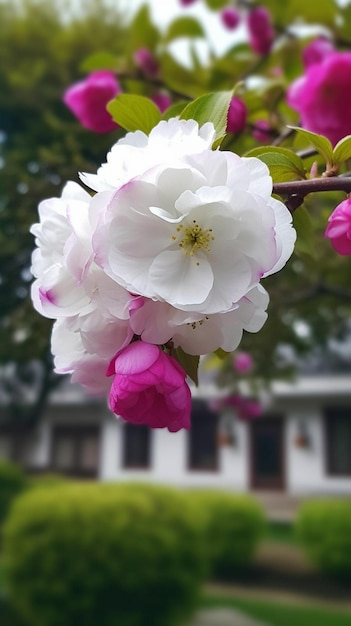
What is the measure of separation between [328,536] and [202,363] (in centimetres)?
612

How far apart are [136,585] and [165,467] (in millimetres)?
6794

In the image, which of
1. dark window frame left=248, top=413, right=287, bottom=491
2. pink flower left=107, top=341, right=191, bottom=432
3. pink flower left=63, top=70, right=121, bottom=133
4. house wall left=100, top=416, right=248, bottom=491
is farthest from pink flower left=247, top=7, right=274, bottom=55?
dark window frame left=248, top=413, right=287, bottom=491

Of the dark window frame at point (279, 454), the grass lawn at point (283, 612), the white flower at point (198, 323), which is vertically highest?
the white flower at point (198, 323)

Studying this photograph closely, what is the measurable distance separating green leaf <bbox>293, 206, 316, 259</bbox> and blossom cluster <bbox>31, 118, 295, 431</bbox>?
17 centimetres

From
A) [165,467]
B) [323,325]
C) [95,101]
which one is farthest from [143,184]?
[165,467]

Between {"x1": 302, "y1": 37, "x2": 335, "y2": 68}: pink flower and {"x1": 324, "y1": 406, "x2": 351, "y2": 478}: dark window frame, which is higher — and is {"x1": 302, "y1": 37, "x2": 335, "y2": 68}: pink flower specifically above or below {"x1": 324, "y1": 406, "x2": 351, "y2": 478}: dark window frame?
above

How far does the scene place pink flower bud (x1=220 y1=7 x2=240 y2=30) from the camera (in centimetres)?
205

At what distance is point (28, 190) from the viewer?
2270 millimetres

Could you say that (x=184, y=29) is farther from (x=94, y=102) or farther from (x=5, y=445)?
(x=5, y=445)

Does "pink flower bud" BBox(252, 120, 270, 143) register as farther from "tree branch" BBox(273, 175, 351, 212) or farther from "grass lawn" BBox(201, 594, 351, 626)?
"grass lawn" BBox(201, 594, 351, 626)

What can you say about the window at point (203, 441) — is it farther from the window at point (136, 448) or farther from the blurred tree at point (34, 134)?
the blurred tree at point (34, 134)

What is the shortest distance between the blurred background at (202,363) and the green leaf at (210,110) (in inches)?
5.3

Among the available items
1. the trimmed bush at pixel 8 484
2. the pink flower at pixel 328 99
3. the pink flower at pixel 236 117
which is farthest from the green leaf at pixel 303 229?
the trimmed bush at pixel 8 484

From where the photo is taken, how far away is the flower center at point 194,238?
430 millimetres
